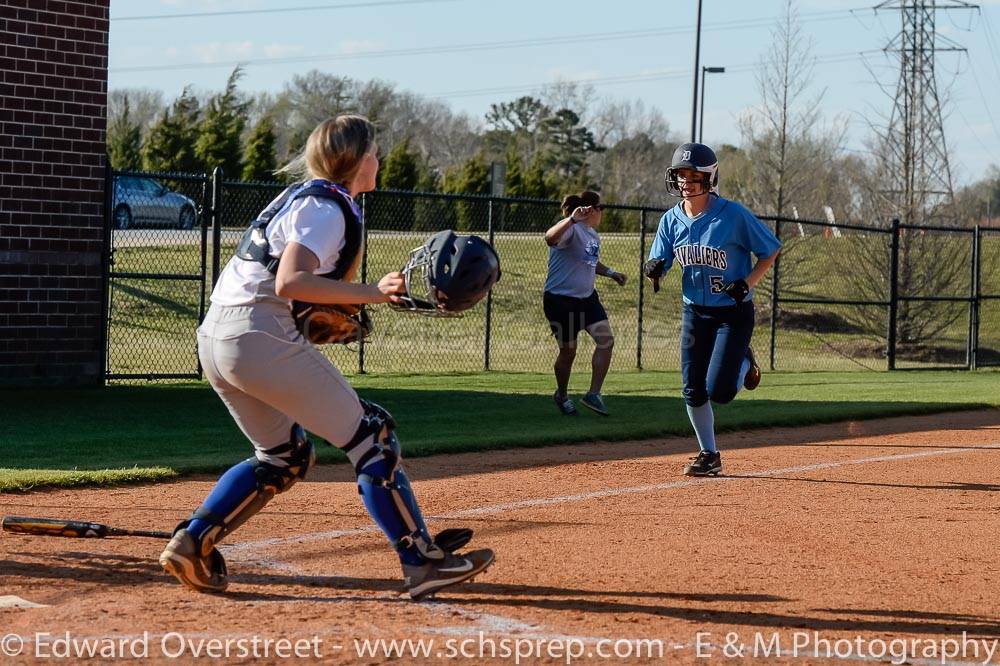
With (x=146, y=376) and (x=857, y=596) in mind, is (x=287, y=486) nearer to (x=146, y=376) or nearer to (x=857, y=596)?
(x=857, y=596)

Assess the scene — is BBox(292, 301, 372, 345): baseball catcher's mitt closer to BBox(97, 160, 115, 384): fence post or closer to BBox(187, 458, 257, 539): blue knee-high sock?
BBox(187, 458, 257, 539): blue knee-high sock

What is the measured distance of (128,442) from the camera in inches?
396

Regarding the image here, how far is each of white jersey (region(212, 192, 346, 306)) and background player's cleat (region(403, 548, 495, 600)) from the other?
1.20m

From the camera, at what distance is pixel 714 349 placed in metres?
8.81

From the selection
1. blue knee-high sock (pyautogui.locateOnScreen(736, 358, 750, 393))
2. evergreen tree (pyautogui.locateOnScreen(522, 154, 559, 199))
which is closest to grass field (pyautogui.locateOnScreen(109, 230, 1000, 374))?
blue knee-high sock (pyautogui.locateOnScreen(736, 358, 750, 393))

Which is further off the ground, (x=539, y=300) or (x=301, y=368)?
(x=301, y=368)

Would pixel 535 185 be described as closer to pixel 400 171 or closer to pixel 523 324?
pixel 400 171

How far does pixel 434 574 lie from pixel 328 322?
1100 millimetres

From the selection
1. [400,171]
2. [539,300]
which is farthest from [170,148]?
[539,300]

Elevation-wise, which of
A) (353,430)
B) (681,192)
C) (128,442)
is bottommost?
(128,442)

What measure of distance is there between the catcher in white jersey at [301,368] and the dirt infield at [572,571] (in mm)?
195

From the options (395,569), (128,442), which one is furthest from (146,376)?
(395,569)

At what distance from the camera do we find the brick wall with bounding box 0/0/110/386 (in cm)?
1302

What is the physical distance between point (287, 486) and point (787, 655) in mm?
2176
